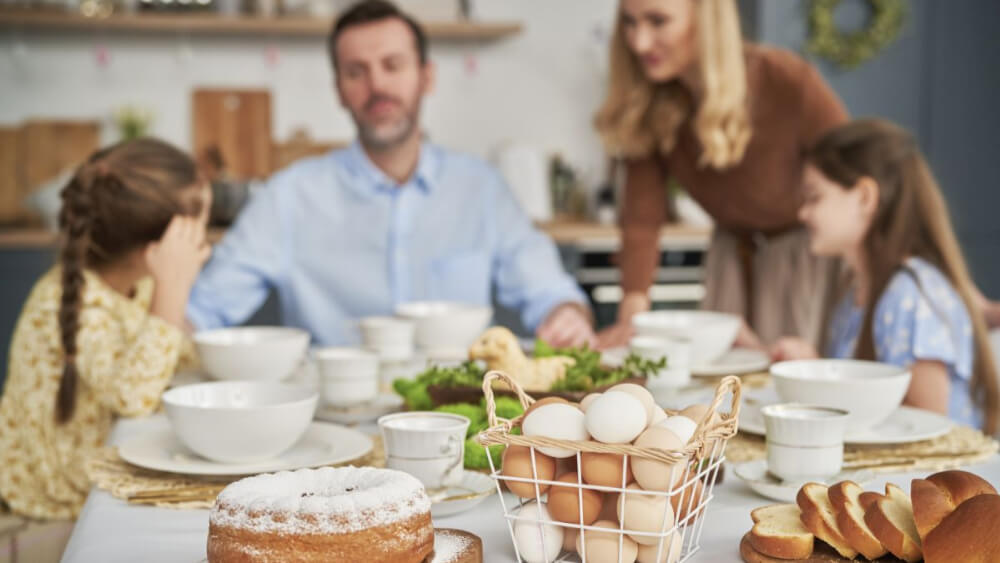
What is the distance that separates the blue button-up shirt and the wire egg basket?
1713mm

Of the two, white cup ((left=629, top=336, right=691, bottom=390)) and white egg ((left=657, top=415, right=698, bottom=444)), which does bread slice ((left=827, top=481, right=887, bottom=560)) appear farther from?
white cup ((left=629, top=336, right=691, bottom=390))

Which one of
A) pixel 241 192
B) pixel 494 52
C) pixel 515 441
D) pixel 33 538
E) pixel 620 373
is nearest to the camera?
pixel 515 441

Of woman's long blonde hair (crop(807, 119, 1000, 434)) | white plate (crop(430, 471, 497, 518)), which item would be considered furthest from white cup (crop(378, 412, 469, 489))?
woman's long blonde hair (crop(807, 119, 1000, 434))

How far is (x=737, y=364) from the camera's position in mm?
1769

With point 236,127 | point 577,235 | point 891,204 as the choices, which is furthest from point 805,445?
point 236,127

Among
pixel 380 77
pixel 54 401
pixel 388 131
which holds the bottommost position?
pixel 54 401

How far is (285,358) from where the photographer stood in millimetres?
1607

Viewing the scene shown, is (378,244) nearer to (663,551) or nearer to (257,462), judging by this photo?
(257,462)

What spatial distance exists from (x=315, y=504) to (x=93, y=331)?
3.22ft

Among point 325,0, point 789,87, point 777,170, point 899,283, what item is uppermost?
point 325,0

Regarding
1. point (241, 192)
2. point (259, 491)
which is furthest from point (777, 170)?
point (241, 192)

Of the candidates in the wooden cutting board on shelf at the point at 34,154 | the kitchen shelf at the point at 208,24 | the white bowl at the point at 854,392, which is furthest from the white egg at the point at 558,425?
the wooden cutting board on shelf at the point at 34,154

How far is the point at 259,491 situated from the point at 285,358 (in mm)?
858

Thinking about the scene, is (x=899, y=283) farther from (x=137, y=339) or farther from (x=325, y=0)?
(x=325, y=0)
